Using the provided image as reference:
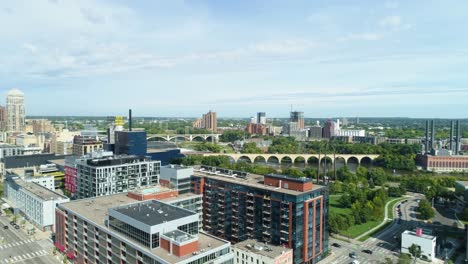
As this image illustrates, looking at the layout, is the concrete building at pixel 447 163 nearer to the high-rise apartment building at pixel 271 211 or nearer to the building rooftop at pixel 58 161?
the high-rise apartment building at pixel 271 211

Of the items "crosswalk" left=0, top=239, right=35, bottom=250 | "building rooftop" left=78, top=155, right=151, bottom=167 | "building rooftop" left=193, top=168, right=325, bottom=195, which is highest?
"building rooftop" left=78, top=155, right=151, bottom=167

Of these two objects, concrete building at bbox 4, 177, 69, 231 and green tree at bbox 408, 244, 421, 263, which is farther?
concrete building at bbox 4, 177, 69, 231

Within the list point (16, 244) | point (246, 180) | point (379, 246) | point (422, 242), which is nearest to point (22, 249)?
point (16, 244)

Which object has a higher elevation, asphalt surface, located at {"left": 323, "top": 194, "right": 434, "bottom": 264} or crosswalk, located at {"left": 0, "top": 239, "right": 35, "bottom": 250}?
asphalt surface, located at {"left": 323, "top": 194, "right": 434, "bottom": 264}

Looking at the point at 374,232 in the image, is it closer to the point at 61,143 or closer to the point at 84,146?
the point at 84,146

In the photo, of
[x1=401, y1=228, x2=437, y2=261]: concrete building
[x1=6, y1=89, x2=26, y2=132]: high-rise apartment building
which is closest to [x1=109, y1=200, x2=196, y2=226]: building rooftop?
[x1=401, y1=228, x2=437, y2=261]: concrete building

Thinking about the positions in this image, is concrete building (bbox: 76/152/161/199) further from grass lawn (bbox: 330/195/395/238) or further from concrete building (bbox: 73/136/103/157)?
concrete building (bbox: 73/136/103/157)

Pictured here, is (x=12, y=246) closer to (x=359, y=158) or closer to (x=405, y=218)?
(x=405, y=218)
